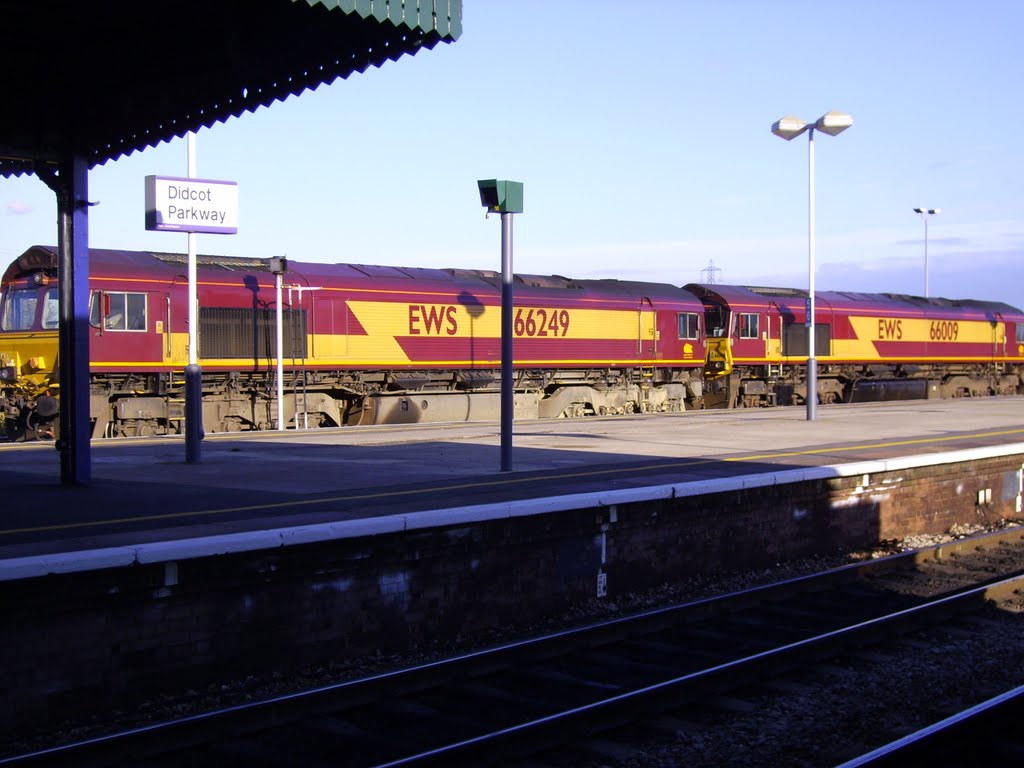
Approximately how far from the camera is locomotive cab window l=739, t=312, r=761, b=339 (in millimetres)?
36125

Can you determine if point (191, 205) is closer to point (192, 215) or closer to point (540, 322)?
point (192, 215)

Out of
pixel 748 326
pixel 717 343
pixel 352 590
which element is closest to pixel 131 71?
pixel 352 590

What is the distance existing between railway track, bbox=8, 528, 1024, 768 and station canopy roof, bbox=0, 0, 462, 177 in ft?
16.1

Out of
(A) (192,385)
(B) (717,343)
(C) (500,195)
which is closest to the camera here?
(C) (500,195)

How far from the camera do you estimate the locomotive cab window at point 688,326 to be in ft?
113

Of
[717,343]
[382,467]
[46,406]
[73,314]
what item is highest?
[717,343]

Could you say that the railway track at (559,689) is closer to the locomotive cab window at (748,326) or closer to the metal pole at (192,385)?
the metal pole at (192,385)

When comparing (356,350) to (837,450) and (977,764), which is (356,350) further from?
(977,764)

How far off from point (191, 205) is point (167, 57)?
5.42m

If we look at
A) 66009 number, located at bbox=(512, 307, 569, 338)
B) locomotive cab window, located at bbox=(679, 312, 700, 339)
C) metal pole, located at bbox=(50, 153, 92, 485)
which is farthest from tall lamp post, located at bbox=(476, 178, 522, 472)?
locomotive cab window, located at bbox=(679, 312, 700, 339)

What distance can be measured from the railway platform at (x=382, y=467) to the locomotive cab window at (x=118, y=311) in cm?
365

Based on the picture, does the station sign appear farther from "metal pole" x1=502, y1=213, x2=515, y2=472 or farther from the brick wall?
the brick wall

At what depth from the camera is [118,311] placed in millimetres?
22766

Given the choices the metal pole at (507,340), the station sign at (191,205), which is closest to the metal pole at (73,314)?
the station sign at (191,205)
